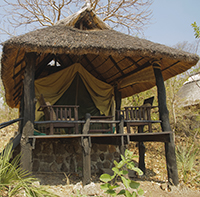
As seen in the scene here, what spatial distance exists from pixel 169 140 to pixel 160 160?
333 centimetres

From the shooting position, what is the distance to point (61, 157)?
19.5ft

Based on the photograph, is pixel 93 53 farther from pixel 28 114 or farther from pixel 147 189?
pixel 147 189

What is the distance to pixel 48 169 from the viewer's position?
575 cm

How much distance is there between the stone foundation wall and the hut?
27 mm

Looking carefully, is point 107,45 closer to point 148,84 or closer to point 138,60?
point 138,60

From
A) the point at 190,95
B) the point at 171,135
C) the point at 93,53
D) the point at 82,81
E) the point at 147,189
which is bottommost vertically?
the point at 147,189

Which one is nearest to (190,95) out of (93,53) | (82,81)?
(82,81)

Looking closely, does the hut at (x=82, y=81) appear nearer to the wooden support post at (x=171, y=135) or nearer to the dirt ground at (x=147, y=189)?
the wooden support post at (x=171, y=135)

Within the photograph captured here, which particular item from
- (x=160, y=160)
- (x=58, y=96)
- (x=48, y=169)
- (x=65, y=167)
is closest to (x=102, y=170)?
(x=65, y=167)

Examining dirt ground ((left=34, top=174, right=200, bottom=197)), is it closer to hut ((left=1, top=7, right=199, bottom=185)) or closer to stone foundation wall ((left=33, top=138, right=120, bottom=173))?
hut ((left=1, top=7, right=199, bottom=185))

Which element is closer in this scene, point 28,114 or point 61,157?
point 28,114

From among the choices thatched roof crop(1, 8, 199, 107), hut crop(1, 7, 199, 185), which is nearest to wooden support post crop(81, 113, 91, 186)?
hut crop(1, 7, 199, 185)

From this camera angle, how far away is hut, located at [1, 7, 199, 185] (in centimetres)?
423

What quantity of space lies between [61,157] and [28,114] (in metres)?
2.26
